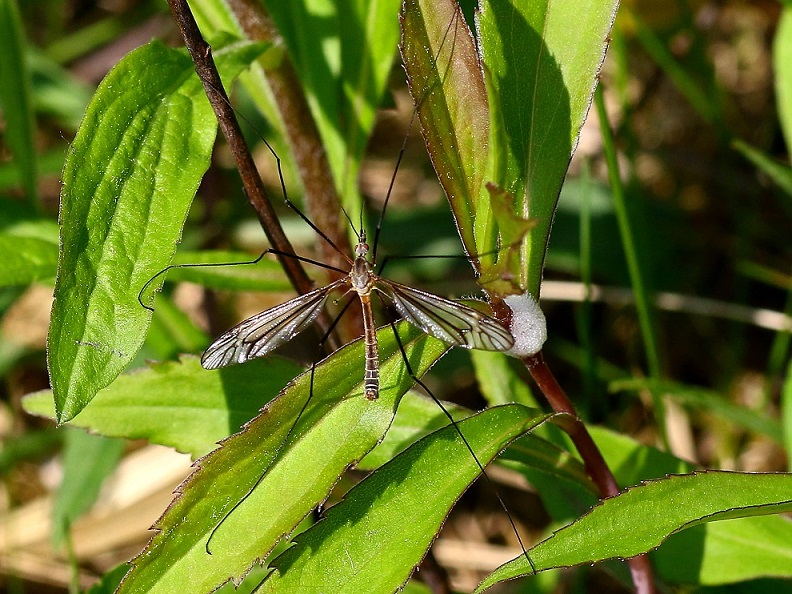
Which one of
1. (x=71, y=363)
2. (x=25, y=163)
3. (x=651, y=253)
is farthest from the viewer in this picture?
(x=651, y=253)

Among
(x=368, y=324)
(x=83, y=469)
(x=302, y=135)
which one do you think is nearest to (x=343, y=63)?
(x=302, y=135)

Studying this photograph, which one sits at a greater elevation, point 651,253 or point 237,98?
point 237,98

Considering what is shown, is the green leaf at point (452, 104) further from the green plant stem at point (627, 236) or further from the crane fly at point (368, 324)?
the green plant stem at point (627, 236)

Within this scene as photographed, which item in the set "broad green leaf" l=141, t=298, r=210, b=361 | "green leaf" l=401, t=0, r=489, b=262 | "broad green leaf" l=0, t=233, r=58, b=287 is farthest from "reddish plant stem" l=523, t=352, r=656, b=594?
"broad green leaf" l=141, t=298, r=210, b=361

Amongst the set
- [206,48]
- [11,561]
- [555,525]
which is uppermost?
[206,48]

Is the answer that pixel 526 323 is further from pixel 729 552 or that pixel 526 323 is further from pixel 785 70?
pixel 785 70

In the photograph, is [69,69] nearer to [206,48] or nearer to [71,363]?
[206,48]

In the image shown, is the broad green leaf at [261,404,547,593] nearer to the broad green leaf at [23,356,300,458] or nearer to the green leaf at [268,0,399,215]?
the broad green leaf at [23,356,300,458]

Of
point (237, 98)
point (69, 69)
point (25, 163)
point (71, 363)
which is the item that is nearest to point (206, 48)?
point (71, 363)
